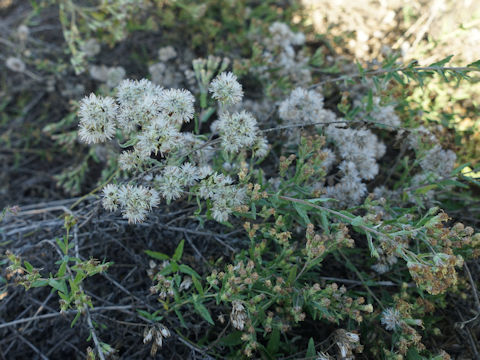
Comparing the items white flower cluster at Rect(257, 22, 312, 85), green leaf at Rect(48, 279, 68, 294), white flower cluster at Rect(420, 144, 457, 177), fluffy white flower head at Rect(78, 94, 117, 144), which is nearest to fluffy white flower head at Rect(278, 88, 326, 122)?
white flower cluster at Rect(257, 22, 312, 85)

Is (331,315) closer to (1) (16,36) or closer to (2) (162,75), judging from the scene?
(2) (162,75)

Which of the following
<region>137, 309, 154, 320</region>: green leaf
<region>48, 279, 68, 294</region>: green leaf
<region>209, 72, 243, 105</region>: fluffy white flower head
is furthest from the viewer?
<region>137, 309, 154, 320</region>: green leaf

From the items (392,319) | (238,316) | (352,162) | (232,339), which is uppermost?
(352,162)

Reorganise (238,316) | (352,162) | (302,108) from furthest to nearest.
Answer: (302,108) < (352,162) < (238,316)

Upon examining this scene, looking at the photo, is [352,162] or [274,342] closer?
[274,342]

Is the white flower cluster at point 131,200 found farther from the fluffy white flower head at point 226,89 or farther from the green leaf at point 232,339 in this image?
the green leaf at point 232,339

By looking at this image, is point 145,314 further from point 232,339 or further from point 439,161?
point 439,161

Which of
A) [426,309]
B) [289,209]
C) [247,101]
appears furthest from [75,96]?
[426,309]

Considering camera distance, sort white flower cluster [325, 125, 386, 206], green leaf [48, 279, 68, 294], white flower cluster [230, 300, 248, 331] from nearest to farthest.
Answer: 1. white flower cluster [230, 300, 248, 331]
2. green leaf [48, 279, 68, 294]
3. white flower cluster [325, 125, 386, 206]

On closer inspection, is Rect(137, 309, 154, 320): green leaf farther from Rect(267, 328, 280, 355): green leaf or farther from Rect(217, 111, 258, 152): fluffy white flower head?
Rect(217, 111, 258, 152): fluffy white flower head

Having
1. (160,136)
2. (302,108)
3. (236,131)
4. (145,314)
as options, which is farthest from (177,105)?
(145,314)

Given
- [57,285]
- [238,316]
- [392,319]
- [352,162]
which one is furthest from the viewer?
[352,162]

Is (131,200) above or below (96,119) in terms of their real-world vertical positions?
below
